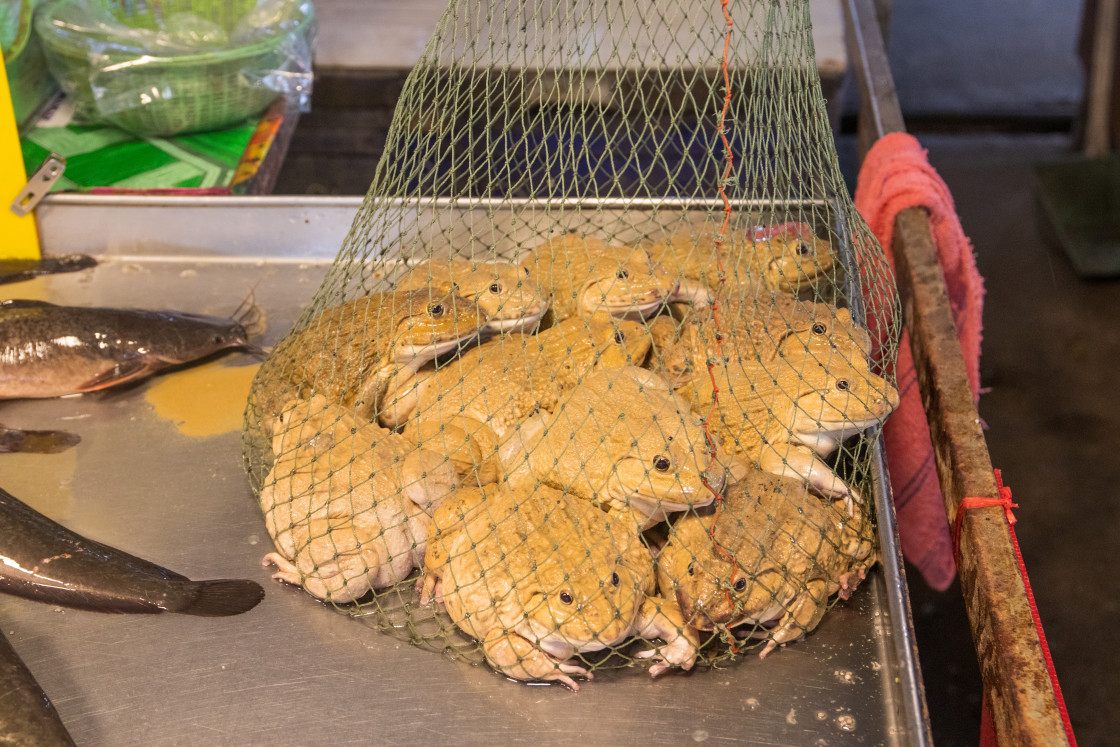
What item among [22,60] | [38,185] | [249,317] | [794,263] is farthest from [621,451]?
[22,60]

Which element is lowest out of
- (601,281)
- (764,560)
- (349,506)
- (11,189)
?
(764,560)

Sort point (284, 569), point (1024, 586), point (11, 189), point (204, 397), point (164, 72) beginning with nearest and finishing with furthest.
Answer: point (1024, 586), point (284, 569), point (204, 397), point (11, 189), point (164, 72)

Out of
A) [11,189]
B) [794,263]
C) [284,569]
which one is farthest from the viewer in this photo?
[11,189]

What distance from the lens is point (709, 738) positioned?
1.63m

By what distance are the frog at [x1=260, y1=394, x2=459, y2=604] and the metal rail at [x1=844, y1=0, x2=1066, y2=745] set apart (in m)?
0.95

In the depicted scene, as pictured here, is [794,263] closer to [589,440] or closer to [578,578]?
[589,440]

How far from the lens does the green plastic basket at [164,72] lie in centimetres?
302

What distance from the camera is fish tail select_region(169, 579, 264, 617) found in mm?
1842

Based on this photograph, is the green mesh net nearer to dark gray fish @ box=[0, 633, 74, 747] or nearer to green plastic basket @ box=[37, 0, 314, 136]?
dark gray fish @ box=[0, 633, 74, 747]

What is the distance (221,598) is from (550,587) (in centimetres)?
67

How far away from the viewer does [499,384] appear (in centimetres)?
197

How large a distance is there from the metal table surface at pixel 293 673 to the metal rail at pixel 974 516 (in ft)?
0.46

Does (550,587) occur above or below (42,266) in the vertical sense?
below

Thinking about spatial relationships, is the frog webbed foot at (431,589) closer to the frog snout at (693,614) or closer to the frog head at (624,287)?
the frog snout at (693,614)
